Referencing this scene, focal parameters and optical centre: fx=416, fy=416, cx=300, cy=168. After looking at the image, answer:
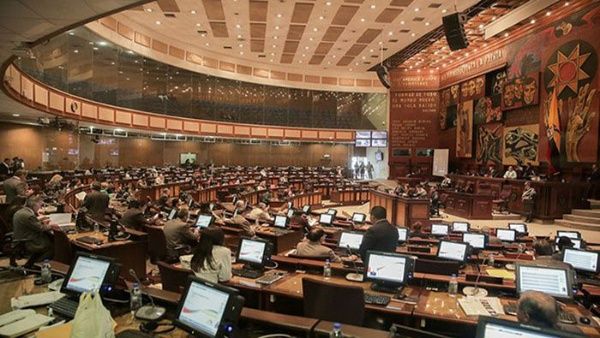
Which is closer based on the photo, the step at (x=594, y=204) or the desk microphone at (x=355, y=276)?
the desk microphone at (x=355, y=276)

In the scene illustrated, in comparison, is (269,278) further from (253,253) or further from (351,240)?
(351,240)

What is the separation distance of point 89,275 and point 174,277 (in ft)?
2.61

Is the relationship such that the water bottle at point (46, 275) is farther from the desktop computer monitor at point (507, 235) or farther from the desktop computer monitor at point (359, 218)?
the desktop computer monitor at point (359, 218)

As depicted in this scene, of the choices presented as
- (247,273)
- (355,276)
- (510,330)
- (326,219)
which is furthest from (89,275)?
(326,219)

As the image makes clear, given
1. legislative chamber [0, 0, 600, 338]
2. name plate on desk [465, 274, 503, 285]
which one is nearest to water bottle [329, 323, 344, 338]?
legislative chamber [0, 0, 600, 338]

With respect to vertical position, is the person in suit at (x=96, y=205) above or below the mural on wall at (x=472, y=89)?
below

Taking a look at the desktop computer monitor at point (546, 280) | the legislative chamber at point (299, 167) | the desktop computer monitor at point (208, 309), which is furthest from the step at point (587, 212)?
the desktop computer monitor at point (208, 309)

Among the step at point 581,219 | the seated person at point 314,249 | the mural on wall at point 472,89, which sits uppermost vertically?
the mural on wall at point 472,89

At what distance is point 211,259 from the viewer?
4332 millimetres

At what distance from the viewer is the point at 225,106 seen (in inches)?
1079

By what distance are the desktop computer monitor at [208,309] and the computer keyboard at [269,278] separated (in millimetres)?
1549

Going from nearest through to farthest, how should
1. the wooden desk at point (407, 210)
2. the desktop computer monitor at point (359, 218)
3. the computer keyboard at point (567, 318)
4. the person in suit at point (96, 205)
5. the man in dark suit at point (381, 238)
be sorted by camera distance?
the computer keyboard at point (567, 318) < the man in dark suit at point (381, 238) < the person in suit at point (96, 205) < the desktop computer monitor at point (359, 218) < the wooden desk at point (407, 210)

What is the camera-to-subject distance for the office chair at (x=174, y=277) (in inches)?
157

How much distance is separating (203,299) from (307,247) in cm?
291
